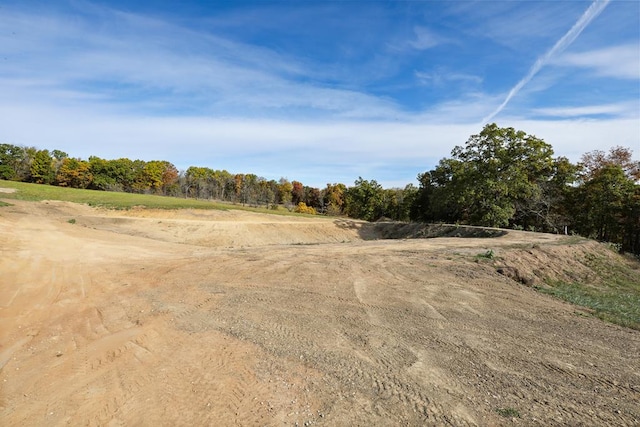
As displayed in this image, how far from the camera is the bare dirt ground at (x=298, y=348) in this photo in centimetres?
450

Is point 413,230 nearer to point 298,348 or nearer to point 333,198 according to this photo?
point 298,348

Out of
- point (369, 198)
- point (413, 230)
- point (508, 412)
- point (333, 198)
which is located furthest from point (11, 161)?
point (508, 412)

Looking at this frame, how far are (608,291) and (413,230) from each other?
2176 centimetres

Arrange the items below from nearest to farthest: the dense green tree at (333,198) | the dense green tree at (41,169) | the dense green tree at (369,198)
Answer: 1. the dense green tree at (369,198)
2. the dense green tree at (41,169)
3. the dense green tree at (333,198)

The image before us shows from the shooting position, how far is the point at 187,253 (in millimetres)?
16562

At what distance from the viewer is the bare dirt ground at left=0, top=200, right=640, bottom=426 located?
4.50m

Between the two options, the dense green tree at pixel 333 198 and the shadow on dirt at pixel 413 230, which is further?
the dense green tree at pixel 333 198

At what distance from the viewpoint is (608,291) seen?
1266 centimetres

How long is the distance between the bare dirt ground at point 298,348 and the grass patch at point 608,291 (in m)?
0.70

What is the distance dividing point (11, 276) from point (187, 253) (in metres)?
6.74

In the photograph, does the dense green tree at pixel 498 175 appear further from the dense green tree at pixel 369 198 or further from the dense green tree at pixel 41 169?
the dense green tree at pixel 41 169

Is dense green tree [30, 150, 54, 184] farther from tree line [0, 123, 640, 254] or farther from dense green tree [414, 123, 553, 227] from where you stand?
dense green tree [414, 123, 553, 227]

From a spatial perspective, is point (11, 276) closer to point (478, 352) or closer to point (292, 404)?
point (292, 404)

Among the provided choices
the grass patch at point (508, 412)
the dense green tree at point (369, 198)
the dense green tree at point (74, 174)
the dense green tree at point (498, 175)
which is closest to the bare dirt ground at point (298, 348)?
the grass patch at point (508, 412)
